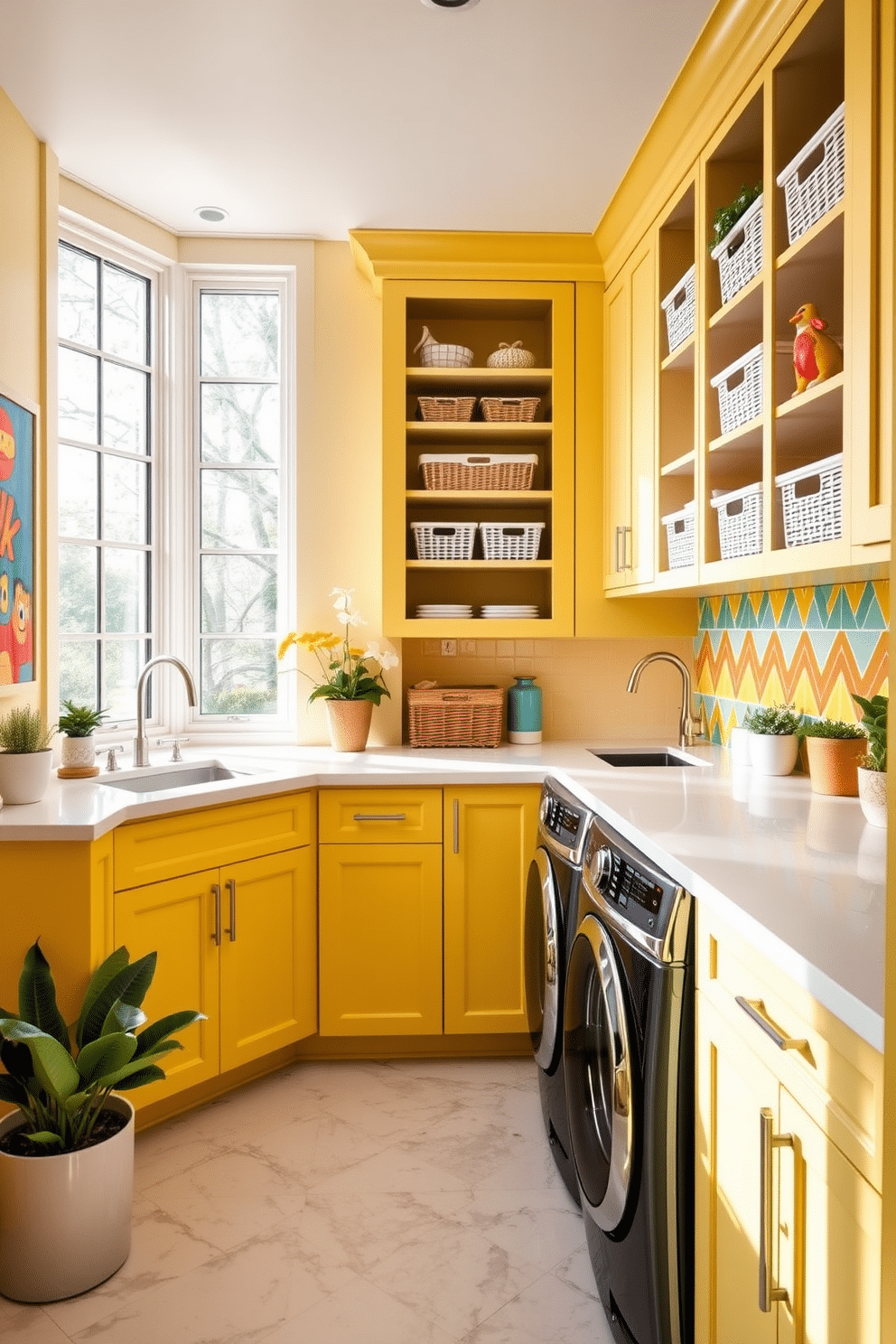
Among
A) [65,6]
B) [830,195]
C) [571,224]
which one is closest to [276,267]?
[571,224]

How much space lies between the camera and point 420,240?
10.1 ft

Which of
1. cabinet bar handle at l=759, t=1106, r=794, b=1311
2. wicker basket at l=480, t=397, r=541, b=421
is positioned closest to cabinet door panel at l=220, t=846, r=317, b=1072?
wicker basket at l=480, t=397, r=541, b=421

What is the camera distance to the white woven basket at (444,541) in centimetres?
314

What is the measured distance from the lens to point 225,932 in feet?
8.20

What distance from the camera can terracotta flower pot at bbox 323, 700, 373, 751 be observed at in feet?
10.2

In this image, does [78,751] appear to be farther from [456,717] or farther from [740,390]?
[740,390]

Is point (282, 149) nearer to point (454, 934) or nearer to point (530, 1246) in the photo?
point (454, 934)

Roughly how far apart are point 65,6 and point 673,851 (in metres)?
2.19

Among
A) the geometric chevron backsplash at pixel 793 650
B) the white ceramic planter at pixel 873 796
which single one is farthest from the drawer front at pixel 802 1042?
the geometric chevron backsplash at pixel 793 650

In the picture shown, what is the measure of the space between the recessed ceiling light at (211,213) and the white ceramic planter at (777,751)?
239 cm

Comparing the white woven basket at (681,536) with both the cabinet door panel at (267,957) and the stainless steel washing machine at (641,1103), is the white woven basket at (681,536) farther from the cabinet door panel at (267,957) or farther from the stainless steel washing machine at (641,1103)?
the cabinet door panel at (267,957)

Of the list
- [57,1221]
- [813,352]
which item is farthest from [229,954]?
[813,352]

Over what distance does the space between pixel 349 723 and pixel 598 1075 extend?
5.16 ft

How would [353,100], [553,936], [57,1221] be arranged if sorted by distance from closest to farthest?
1. [57,1221]
2. [553,936]
3. [353,100]
